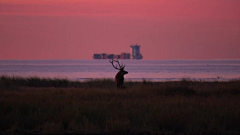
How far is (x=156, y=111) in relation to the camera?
12328 mm

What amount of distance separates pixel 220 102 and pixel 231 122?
3644 millimetres

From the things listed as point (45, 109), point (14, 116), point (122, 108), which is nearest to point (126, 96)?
point (122, 108)

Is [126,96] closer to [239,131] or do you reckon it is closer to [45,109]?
[45,109]

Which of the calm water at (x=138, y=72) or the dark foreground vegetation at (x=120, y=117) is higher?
the calm water at (x=138, y=72)

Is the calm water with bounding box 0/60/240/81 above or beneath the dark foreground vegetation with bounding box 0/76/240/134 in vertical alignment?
above

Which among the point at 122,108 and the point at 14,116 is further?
the point at 122,108

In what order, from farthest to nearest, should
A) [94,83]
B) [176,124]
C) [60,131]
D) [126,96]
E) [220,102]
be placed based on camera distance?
[94,83], [126,96], [220,102], [176,124], [60,131]

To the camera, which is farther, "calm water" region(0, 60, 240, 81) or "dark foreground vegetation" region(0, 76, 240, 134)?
"calm water" region(0, 60, 240, 81)

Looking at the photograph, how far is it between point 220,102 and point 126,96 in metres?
4.59

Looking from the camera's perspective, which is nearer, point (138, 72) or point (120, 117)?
point (120, 117)

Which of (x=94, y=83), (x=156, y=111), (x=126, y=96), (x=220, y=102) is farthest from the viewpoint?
(x=94, y=83)

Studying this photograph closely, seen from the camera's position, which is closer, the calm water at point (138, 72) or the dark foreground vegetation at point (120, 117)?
the dark foreground vegetation at point (120, 117)

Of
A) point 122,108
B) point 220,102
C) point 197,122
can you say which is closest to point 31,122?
point 122,108

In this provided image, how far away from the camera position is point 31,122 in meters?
10.9
